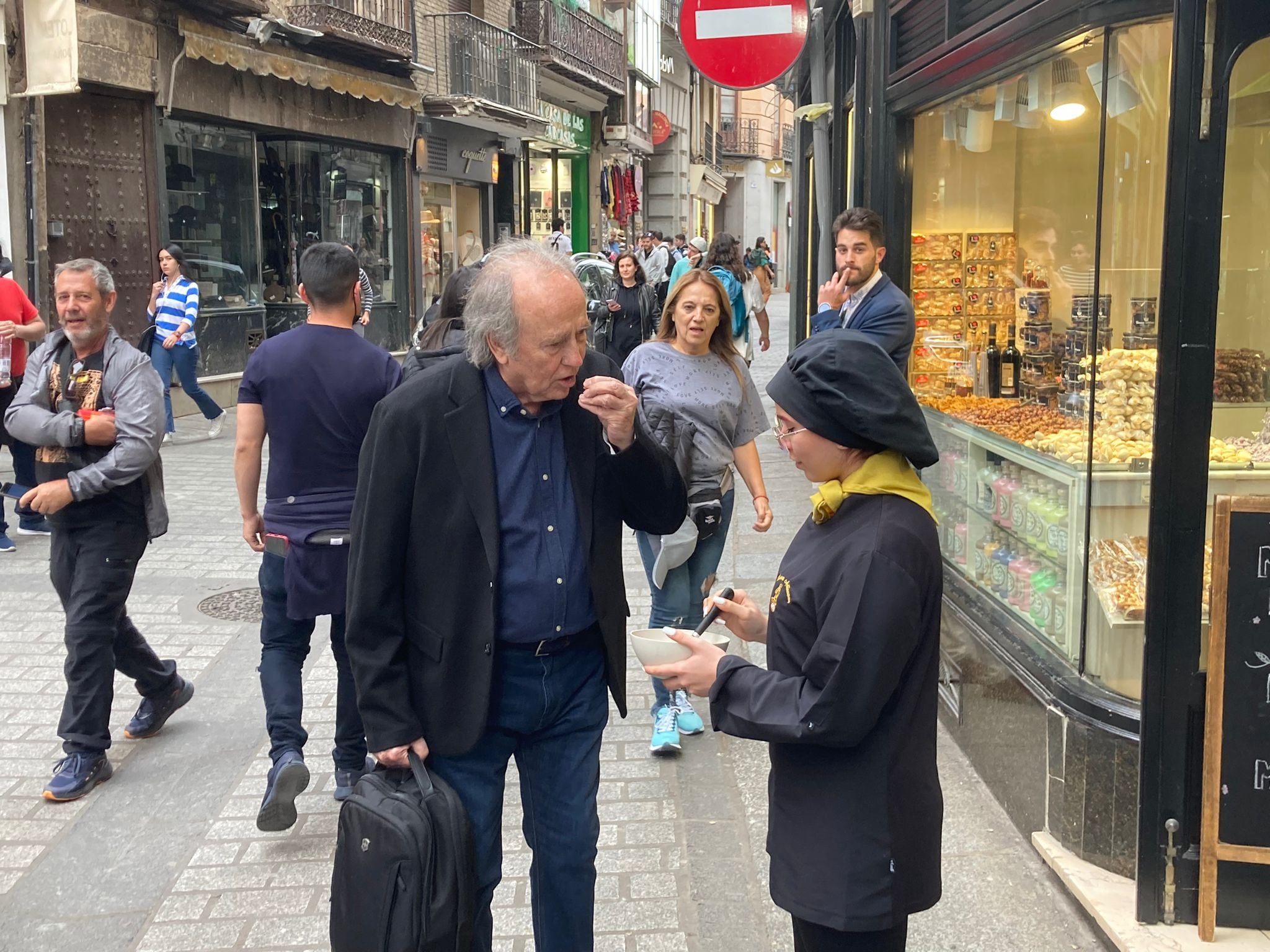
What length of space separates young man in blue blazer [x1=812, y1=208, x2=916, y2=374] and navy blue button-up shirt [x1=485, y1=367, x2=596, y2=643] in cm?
295

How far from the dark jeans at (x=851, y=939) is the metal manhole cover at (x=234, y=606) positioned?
4994mm

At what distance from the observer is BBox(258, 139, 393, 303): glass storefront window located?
1755 cm

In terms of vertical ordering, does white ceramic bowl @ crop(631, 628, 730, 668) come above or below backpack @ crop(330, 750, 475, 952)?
above

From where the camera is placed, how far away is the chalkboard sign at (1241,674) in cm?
339

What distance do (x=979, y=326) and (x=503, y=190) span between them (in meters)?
22.2

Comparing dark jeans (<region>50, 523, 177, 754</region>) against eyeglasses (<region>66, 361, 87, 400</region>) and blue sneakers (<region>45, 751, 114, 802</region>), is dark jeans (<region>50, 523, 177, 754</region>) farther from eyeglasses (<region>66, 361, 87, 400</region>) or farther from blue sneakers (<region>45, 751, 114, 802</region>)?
eyeglasses (<region>66, 361, 87, 400</region>)

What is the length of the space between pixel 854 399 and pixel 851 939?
102 centimetres

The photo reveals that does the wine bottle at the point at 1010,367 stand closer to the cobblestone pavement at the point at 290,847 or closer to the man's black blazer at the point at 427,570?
the cobblestone pavement at the point at 290,847

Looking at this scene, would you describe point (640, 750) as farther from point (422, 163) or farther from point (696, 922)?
point (422, 163)

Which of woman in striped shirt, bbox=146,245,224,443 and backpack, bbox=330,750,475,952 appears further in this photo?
woman in striped shirt, bbox=146,245,224,443

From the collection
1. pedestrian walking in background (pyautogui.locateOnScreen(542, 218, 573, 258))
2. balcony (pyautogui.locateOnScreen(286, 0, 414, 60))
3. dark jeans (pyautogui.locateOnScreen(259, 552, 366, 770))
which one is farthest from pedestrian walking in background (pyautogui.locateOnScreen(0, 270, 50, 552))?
pedestrian walking in background (pyautogui.locateOnScreen(542, 218, 573, 258))

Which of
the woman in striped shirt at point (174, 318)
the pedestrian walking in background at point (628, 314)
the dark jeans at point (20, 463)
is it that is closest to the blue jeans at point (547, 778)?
the dark jeans at point (20, 463)

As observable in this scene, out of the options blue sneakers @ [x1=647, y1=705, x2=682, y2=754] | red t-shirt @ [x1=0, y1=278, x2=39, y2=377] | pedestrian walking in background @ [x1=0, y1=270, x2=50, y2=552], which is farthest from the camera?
red t-shirt @ [x1=0, y1=278, x2=39, y2=377]

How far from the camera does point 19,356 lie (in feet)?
29.4
